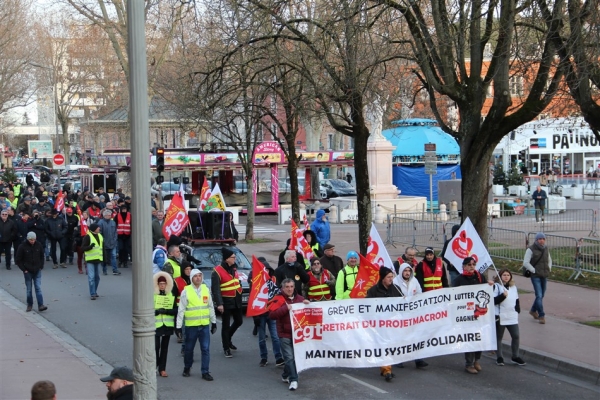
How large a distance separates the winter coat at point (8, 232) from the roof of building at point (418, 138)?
79.4ft

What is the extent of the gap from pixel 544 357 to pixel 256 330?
4767 mm

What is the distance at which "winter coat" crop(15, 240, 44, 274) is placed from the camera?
1578 centimetres

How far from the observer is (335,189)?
4878 cm

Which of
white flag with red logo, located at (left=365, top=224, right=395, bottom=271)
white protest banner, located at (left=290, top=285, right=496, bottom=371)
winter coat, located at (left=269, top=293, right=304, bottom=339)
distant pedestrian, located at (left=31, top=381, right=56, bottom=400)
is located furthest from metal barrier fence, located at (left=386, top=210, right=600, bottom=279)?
distant pedestrian, located at (left=31, top=381, right=56, bottom=400)

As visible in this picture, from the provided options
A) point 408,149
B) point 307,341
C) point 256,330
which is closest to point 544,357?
point 307,341

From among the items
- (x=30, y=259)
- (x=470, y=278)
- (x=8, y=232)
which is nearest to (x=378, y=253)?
(x=470, y=278)

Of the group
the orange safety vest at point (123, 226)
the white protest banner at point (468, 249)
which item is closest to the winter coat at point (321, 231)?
the orange safety vest at point (123, 226)

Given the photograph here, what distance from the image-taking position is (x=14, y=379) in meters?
10.6

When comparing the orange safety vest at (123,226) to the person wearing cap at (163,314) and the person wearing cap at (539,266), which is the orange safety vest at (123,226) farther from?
the person wearing cap at (539,266)

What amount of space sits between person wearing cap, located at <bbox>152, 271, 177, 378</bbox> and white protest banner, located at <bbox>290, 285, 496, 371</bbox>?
1.84 metres

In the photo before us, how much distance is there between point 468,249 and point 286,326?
3714 mm

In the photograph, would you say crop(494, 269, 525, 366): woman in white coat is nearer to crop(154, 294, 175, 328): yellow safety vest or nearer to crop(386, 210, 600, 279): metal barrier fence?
crop(154, 294, 175, 328): yellow safety vest

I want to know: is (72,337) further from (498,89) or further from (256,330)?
(498,89)

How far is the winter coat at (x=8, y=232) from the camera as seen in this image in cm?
2231
